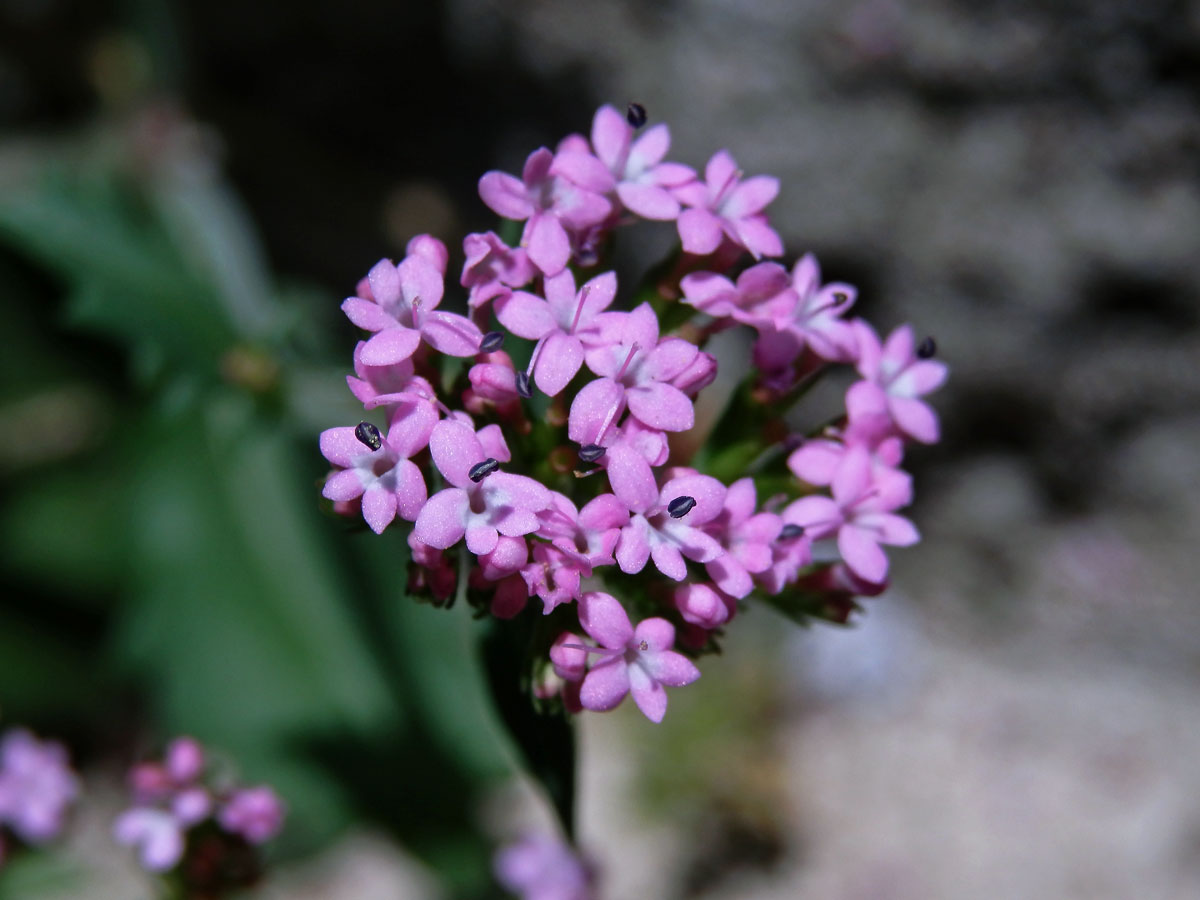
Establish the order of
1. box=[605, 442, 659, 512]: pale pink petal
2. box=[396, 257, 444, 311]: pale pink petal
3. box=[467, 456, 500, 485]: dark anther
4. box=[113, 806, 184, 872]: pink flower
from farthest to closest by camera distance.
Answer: box=[113, 806, 184, 872]: pink flower → box=[396, 257, 444, 311]: pale pink petal → box=[605, 442, 659, 512]: pale pink petal → box=[467, 456, 500, 485]: dark anther

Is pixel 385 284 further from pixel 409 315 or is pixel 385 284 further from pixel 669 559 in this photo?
pixel 669 559

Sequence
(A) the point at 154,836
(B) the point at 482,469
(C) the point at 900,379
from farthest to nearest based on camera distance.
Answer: (A) the point at 154,836 → (C) the point at 900,379 → (B) the point at 482,469

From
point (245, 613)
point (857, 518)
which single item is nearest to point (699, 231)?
point (857, 518)

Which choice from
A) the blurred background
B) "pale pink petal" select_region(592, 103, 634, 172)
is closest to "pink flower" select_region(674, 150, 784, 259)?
"pale pink petal" select_region(592, 103, 634, 172)

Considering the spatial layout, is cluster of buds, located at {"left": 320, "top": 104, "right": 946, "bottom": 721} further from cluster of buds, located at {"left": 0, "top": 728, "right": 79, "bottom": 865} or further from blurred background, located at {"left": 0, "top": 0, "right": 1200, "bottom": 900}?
cluster of buds, located at {"left": 0, "top": 728, "right": 79, "bottom": 865}

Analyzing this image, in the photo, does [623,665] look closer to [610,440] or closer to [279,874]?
[610,440]

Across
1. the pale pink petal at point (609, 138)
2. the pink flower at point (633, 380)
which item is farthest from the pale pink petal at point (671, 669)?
the pale pink petal at point (609, 138)
